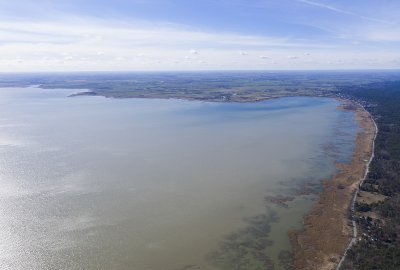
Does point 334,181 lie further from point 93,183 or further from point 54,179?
point 54,179

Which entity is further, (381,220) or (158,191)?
(158,191)

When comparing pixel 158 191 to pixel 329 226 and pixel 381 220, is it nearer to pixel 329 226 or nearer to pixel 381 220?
pixel 329 226

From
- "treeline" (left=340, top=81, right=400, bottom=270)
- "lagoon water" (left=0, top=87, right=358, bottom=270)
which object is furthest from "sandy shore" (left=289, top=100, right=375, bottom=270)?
"lagoon water" (left=0, top=87, right=358, bottom=270)

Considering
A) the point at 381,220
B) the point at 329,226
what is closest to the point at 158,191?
the point at 329,226

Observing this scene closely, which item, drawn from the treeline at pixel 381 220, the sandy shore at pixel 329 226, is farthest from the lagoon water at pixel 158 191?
the treeline at pixel 381 220

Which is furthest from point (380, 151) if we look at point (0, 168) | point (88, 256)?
point (0, 168)

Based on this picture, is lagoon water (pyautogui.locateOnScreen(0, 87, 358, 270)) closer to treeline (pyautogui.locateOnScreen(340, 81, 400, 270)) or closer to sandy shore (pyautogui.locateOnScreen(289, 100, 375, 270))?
sandy shore (pyautogui.locateOnScreen(289, 100, 375, 270))
